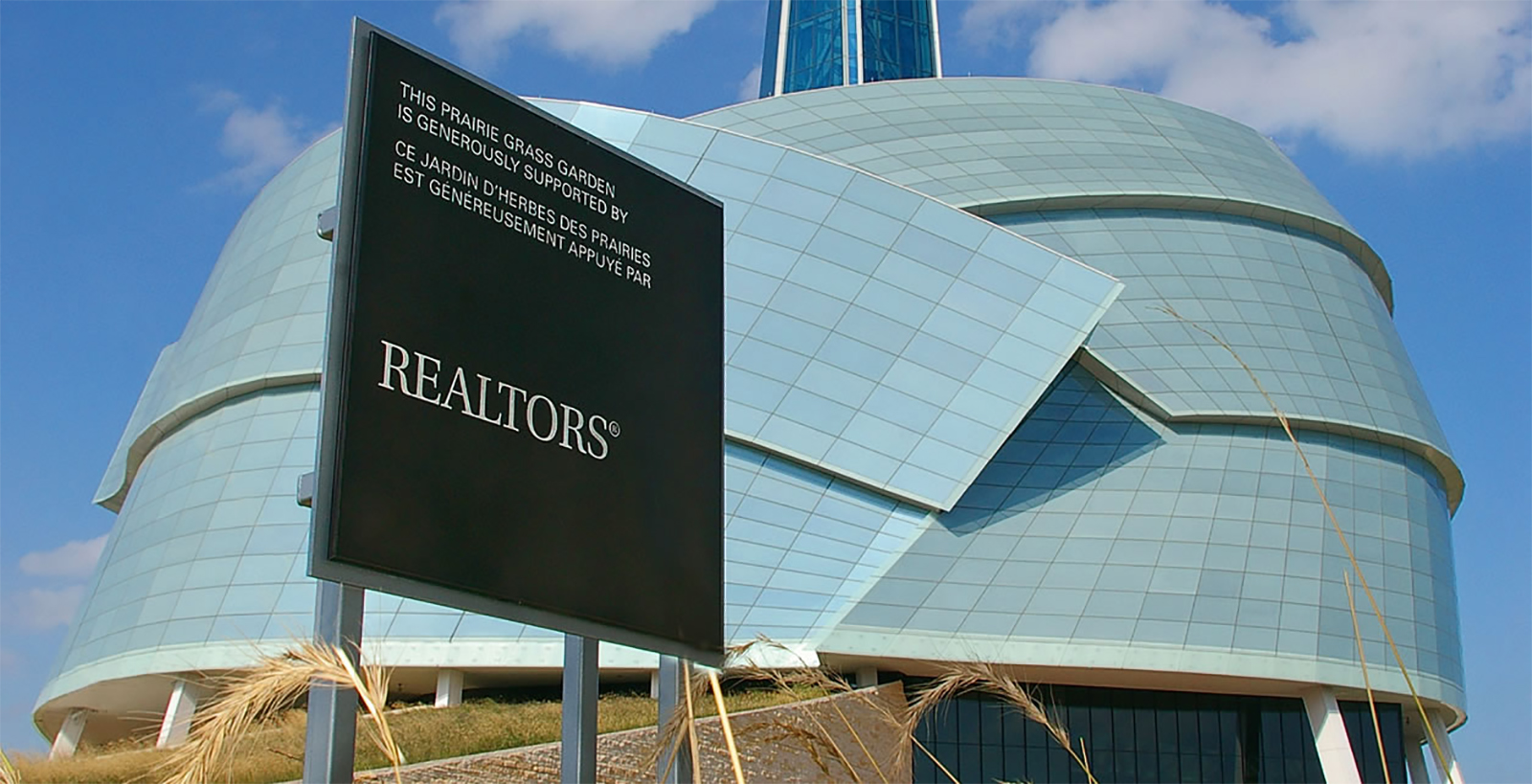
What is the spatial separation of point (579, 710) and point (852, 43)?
322 ft

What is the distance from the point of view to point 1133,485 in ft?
88.6

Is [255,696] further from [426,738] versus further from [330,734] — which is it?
[426,738]

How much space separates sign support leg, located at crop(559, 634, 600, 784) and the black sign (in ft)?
1.23

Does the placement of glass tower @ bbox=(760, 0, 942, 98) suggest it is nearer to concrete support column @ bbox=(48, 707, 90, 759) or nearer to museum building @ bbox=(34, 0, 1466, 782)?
museum building @ bbox=(34, 0, 1466, 782)

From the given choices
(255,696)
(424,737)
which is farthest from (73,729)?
(255,696)

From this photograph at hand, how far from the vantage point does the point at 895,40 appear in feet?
342

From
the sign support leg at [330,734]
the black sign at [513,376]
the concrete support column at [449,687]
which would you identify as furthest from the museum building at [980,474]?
the sign support leg at [330,734]

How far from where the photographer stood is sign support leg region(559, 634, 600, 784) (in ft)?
24.9

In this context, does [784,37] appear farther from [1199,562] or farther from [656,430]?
[656,430]

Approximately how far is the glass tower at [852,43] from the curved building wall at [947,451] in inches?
2884

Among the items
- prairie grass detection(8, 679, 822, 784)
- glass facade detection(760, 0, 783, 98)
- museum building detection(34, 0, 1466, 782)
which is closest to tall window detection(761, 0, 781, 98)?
glass facade detection(760, 0, 783, 98)

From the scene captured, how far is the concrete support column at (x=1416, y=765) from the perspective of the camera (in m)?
29.7

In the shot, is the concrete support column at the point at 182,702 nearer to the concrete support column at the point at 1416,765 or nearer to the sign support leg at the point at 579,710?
the sign support leg at the point at 579,710

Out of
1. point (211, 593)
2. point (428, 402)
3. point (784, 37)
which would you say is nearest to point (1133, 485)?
point (211, 593)
